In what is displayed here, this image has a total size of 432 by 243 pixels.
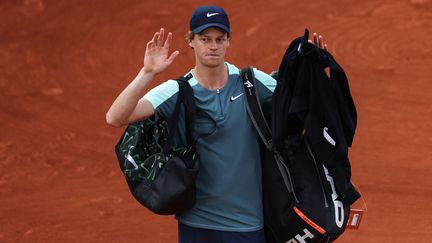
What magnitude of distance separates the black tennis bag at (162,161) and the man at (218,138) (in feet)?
0.23

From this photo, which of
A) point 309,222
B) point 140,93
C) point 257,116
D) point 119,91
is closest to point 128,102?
point 140,93

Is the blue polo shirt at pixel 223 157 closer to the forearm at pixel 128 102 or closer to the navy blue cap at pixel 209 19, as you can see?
the forearm at pixel 128 102

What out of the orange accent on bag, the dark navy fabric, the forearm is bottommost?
the dark navy fabric

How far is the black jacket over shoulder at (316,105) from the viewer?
4117 mm

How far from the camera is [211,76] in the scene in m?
4.25

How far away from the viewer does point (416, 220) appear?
23.7 feet

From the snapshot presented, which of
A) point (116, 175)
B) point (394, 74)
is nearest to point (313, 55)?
point (116, 175)

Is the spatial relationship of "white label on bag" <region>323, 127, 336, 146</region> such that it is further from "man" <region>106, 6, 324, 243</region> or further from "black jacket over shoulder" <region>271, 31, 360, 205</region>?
"man" <region>106, 6, 324, 243</region>

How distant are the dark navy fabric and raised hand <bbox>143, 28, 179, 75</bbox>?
86 centimetres

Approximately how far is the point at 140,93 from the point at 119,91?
19.6ft

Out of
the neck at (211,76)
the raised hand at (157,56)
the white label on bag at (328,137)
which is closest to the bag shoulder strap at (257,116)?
the neck at (211,76)

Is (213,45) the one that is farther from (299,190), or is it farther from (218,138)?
(299,190)

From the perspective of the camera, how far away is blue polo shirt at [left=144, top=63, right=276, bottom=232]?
4.19 m

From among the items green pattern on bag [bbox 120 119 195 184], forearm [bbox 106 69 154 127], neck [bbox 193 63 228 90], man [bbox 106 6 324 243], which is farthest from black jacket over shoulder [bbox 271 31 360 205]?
forearm [bbox 106 69 154 127]
